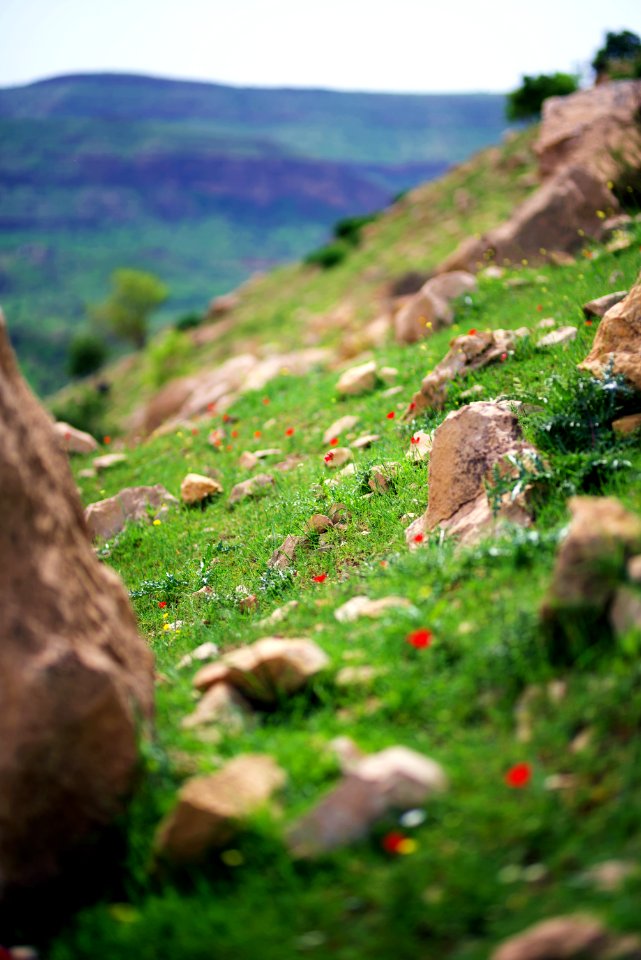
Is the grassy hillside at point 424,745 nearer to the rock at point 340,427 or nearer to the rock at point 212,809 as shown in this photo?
the rock at point 212,809

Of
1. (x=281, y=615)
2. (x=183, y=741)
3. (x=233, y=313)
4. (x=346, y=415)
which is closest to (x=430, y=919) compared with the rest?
(x=183, y=741)

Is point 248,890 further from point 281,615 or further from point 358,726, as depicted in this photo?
point 281,615

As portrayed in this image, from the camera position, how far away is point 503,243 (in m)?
12.5

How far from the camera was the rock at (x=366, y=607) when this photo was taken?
401 cm

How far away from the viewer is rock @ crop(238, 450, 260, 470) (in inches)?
345

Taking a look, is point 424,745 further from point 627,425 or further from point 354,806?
point 627,425

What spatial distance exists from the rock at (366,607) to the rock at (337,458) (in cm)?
312

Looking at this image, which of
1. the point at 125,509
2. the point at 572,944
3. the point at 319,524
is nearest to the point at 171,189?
the point at 125,509

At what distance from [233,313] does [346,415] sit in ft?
97.4

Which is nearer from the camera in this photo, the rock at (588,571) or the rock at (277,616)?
the rock at (588,571)

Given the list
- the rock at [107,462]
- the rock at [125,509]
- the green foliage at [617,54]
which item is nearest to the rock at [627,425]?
the rock at [125,509]

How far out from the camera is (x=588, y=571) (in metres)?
3.17

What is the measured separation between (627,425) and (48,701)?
3588 millimetres

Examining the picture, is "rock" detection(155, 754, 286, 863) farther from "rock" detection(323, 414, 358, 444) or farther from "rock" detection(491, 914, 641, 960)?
"rock" detection(323, 414, 358, 444)
